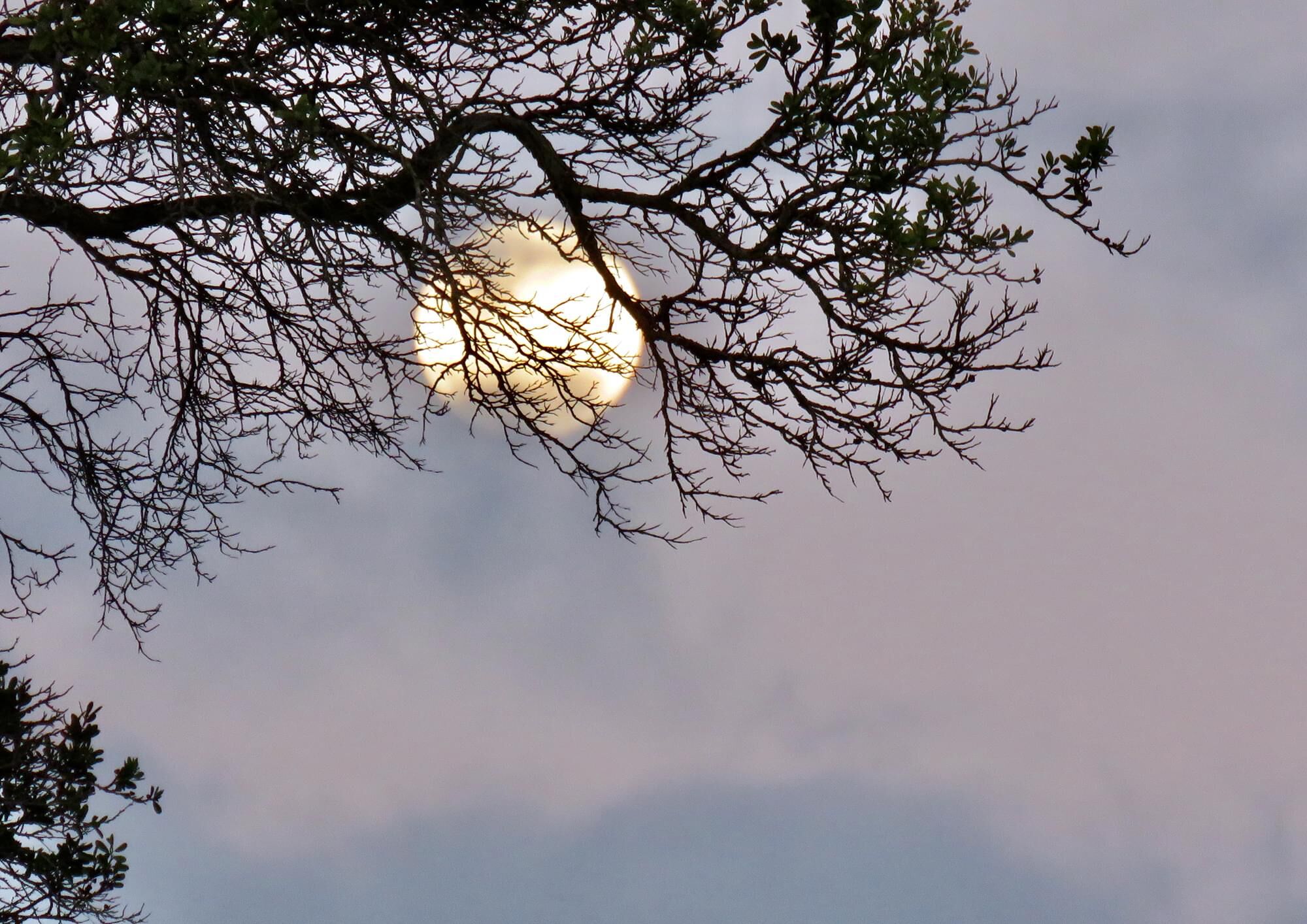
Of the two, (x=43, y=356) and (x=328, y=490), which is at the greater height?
(x=43, y=356)

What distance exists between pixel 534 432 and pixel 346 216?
6.13ft

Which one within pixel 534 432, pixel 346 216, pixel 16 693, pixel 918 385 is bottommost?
pixel 16 693

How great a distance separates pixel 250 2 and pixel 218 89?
2.16 ft

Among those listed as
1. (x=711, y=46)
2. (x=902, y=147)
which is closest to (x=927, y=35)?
(x=902, y=147)

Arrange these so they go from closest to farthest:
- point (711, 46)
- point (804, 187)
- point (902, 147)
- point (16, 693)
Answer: point (902, 147), point (804, 187), point (711, 46), point (16, 693)

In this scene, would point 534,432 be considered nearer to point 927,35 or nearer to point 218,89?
point 218,89

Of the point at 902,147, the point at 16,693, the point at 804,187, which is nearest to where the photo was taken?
the point at 902,147

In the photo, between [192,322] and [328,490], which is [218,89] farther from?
[328,490]

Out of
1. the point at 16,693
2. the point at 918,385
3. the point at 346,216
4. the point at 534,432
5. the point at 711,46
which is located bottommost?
the point at 16,693

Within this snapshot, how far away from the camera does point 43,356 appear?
8812mm

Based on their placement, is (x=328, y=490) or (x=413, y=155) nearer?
(x=413, y=155)

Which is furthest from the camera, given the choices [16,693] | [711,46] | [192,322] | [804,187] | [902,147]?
[192,322]

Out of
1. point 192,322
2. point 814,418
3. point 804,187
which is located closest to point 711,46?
point 804,187

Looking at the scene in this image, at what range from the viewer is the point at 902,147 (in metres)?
5.72
